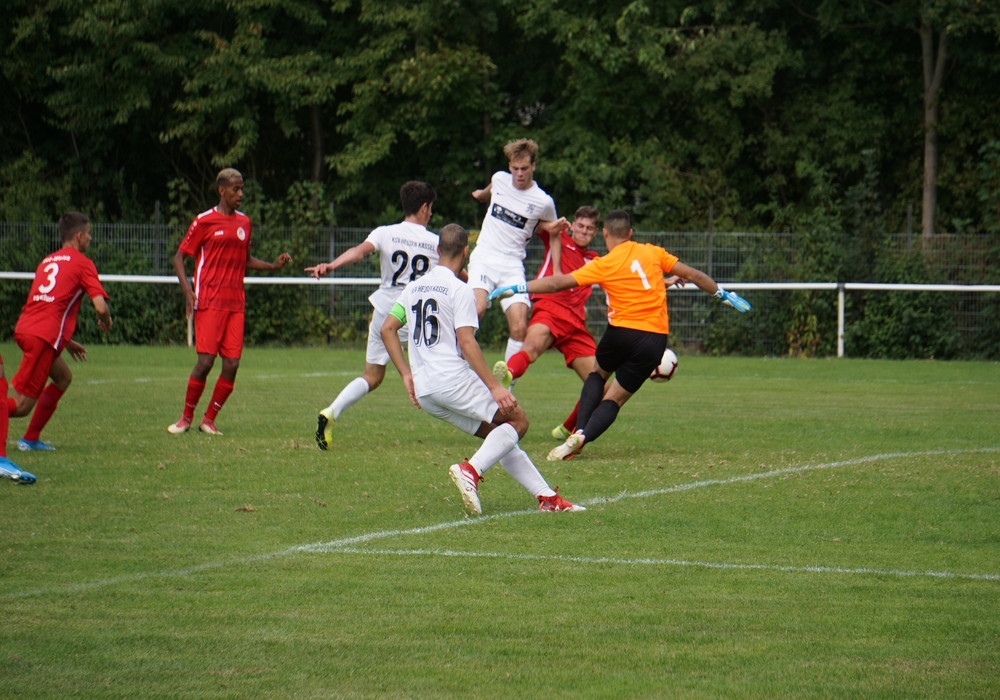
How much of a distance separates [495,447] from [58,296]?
13.7ft

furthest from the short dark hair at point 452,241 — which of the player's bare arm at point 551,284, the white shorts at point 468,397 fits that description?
the player's bare arm at point 551,284

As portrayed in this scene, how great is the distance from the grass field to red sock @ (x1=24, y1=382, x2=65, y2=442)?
267mm

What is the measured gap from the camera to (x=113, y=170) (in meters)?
29.7

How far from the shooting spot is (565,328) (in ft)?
35.3

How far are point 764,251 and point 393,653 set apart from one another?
18539mm

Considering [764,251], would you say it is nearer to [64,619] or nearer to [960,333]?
[960,333]

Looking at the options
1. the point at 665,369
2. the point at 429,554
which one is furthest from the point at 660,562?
the point at 665,369

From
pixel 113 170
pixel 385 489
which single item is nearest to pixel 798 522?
pixel 385 489

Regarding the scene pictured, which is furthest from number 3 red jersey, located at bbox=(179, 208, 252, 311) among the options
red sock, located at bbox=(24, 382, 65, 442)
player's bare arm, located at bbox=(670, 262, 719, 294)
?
player's bare arm, located at bbox=(670, 262, 719, 294)

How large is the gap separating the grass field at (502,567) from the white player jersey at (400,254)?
1256mm

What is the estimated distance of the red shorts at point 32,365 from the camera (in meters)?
9.20

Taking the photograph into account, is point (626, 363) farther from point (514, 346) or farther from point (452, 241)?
point (452, 241)

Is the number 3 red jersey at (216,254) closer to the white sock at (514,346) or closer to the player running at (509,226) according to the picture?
the player running at (509,226)

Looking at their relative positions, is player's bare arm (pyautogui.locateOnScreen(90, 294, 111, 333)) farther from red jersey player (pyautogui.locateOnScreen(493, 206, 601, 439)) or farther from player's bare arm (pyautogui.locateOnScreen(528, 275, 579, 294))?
red jersey player (pyautogui.locateOnScreen(493, 206, 601, 439))
